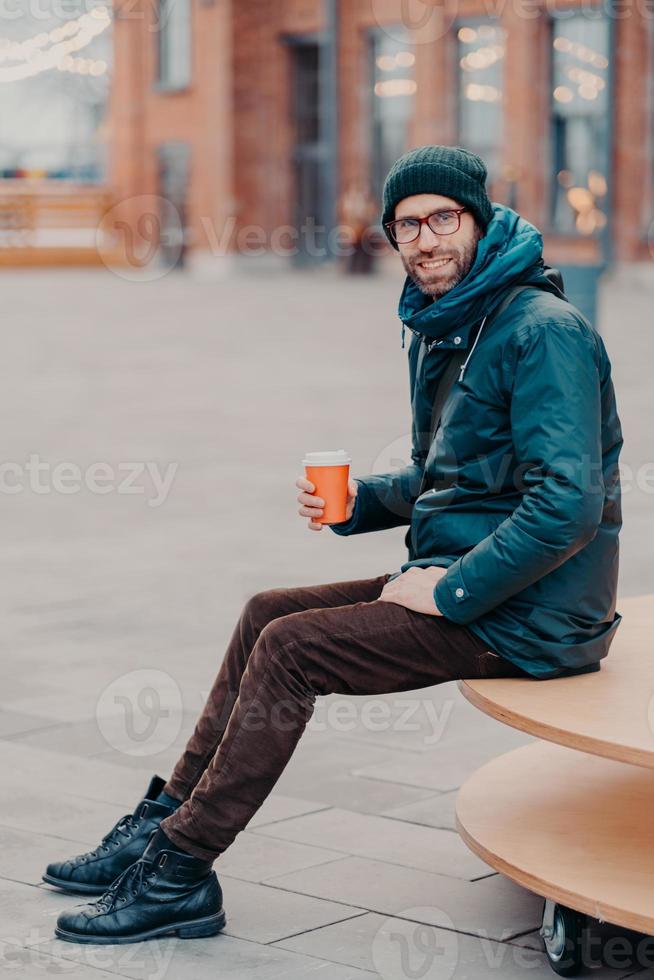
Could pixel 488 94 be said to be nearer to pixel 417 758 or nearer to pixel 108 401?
pixel 108 401

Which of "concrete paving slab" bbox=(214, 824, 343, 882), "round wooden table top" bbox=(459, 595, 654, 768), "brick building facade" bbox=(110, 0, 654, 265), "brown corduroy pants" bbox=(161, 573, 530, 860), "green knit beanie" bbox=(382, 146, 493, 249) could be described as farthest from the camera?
"brick building facade" bbox=(110, 0, 654, 265)

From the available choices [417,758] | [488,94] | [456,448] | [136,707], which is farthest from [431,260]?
[488,94]

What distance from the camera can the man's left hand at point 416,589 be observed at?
11.8 ft

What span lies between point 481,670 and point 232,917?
79 cm

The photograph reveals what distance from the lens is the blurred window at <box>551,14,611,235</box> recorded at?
104ft

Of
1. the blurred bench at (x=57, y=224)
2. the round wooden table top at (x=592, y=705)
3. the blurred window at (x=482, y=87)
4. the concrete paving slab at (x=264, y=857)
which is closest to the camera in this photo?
the round wooden table top at (x=592, y=705)

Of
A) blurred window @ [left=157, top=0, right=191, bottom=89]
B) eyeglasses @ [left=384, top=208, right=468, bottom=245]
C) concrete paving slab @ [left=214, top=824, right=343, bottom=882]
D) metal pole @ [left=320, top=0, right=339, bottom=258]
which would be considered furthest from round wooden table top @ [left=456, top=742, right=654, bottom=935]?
blurred window @ [left=157, top=0, right=191, bottom=89]

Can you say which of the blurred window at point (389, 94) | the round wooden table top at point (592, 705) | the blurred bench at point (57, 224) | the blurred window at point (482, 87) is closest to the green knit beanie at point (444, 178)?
the round wooden table top at point (592, 705)

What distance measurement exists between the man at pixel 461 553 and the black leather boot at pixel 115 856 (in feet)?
0.30

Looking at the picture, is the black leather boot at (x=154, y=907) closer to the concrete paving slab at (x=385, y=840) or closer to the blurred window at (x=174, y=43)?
the concrete paving slab at (x=385, y=840)

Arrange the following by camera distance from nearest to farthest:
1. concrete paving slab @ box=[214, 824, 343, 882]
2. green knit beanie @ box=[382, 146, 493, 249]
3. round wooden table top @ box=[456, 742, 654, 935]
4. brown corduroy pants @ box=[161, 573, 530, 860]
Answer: round wooden table top @ box=[456, 742, 654, 935]
brown corduroy pants @ box=[161, 573, 530, 860]
green knit beanie @ box=[382, 146, 493, 249]
concrete paving slab @ box=[214, 824, 343, 882]

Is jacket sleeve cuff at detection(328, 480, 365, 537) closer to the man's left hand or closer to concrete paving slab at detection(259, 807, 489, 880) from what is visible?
the man's left hand

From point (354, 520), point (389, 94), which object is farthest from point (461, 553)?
point (389, 94)

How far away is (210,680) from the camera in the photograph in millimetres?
5875
